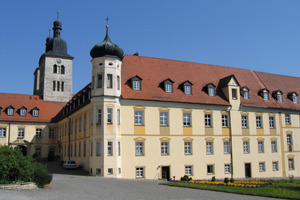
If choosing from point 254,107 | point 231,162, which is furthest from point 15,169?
point 254,107

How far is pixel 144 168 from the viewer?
31500 millimetres

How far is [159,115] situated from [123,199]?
704 inches

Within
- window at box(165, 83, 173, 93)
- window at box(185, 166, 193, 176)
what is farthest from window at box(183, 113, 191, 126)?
window at box(185, 166, 193, 176)

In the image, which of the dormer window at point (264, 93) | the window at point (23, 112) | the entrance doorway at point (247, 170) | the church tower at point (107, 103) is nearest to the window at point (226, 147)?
the entrance doorway at point (247, 170)

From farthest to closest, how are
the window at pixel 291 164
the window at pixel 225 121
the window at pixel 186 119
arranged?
the window at pixel 291 164
the window at pixel 225 121
the window at pixel 186 119

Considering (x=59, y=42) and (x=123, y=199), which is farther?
(x=59, y=42)

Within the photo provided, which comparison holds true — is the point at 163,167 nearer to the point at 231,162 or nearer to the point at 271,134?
the point at 231,162

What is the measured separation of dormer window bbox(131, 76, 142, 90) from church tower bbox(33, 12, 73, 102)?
1218 inches

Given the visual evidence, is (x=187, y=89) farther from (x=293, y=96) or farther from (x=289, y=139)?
(x=293, y=96)

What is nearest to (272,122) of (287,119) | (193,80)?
(287,119)

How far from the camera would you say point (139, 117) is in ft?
106

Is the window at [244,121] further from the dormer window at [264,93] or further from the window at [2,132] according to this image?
the window at [2,132]

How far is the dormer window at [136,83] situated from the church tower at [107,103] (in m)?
1.67

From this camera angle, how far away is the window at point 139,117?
32188 mm
